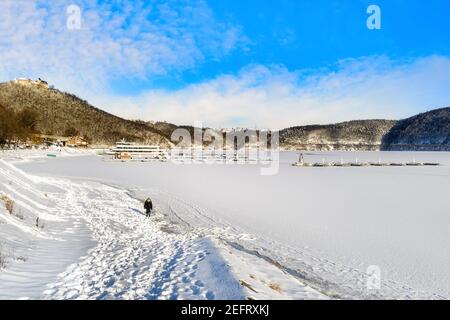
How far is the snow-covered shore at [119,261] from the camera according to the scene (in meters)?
6.58

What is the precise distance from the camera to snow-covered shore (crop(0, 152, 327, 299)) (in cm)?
658

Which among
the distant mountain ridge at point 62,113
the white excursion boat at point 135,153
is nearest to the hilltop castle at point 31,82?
the distant mountain ridge at point 62,113

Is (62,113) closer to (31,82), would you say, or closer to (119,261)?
(31,82)

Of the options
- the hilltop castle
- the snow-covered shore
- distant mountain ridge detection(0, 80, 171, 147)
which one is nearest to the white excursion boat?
the snow-covered shore

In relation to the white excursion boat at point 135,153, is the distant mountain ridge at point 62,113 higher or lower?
higher

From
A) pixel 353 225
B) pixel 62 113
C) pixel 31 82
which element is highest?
pixel 31 82

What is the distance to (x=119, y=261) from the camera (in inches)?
344

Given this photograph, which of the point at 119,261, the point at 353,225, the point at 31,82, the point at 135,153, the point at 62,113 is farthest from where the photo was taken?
the point at 31,82

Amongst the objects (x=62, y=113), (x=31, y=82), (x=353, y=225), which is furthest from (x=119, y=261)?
(x=31, y=82)

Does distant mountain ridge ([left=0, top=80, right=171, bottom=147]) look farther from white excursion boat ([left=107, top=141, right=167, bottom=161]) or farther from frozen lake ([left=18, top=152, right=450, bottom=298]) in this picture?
frozen lake ([left=18, top=152, right=450, bottom=298])

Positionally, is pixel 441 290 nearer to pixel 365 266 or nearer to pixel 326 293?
pixel 365 266

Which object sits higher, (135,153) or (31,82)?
(31,82)

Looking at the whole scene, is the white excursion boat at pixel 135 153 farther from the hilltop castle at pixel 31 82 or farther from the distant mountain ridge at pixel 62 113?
the hilltop castle at pixel 31 82

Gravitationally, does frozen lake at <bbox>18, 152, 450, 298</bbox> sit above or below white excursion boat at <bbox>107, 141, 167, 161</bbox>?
below
